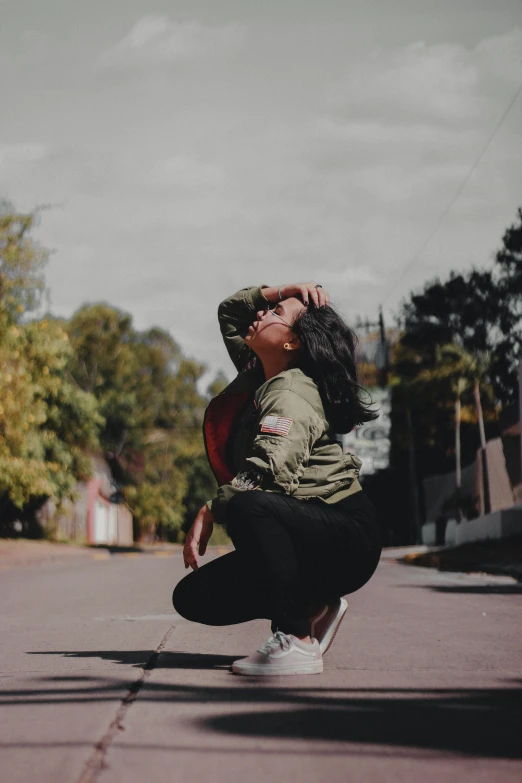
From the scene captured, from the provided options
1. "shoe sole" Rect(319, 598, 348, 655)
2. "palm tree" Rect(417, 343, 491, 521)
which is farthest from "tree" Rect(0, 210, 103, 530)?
"palm tree" Rect(417, 343, 491, 521)

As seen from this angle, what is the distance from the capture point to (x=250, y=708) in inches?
127

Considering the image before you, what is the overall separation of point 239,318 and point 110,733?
2.21 metres

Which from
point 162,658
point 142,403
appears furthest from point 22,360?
point 142,403

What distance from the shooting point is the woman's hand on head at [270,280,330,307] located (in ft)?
13.8

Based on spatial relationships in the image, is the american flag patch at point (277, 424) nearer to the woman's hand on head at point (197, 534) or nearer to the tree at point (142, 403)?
the woman's hand on head at point (197, 534)

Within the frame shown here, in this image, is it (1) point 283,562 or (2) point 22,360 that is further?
(2) point 22,360

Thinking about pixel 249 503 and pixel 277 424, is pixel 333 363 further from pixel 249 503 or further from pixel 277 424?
pixel 249 503

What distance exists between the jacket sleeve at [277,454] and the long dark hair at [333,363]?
1.04ft

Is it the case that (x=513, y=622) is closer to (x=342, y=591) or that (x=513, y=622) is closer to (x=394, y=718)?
(x=342, y=591)

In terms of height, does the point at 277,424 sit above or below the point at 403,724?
above

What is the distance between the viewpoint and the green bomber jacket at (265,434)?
3701 millimetres

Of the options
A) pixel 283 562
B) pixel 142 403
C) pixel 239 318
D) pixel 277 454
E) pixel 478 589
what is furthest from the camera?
pixel 142 403

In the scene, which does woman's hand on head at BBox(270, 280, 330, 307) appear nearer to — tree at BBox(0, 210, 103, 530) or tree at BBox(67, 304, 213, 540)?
tree at BBox(0, 210, 103, 530)

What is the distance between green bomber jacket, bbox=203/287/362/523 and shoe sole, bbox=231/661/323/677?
2.10ft
